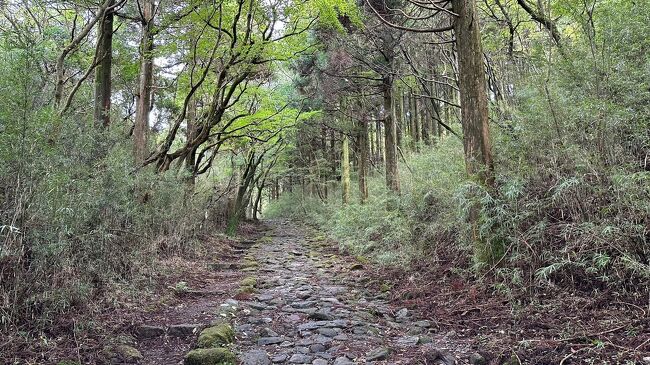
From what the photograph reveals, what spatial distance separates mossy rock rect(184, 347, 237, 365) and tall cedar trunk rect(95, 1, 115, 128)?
232 inches

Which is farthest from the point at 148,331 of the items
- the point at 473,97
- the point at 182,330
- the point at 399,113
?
the point at 399,113

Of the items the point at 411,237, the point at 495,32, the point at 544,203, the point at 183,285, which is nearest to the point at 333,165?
the point at 495,32

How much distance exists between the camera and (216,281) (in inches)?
314

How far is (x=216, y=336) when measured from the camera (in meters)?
4.23

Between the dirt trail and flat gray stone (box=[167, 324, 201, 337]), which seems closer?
the dirt trail

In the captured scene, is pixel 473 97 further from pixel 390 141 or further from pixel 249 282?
pixel 390 141

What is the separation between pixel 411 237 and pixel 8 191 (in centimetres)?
632

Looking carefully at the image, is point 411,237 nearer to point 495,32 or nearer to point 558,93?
point 558,93

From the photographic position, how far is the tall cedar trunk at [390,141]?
1176cm

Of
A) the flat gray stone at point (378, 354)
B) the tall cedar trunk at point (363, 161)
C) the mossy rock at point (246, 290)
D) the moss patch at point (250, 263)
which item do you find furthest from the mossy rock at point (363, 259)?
the tall cedar trunk at point (363, 161)

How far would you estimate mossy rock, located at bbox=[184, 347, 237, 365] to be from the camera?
364 cm

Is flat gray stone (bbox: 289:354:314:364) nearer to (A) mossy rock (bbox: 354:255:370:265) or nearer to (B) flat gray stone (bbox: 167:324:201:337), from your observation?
(B) flat gray stone (bbox: 167:324:201:337)

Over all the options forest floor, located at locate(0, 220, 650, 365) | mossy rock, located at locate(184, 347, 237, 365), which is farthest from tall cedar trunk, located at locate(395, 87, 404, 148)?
mossy rock, located at locate(184, 347, 237, 365)

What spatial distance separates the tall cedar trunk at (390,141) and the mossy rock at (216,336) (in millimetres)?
7786
